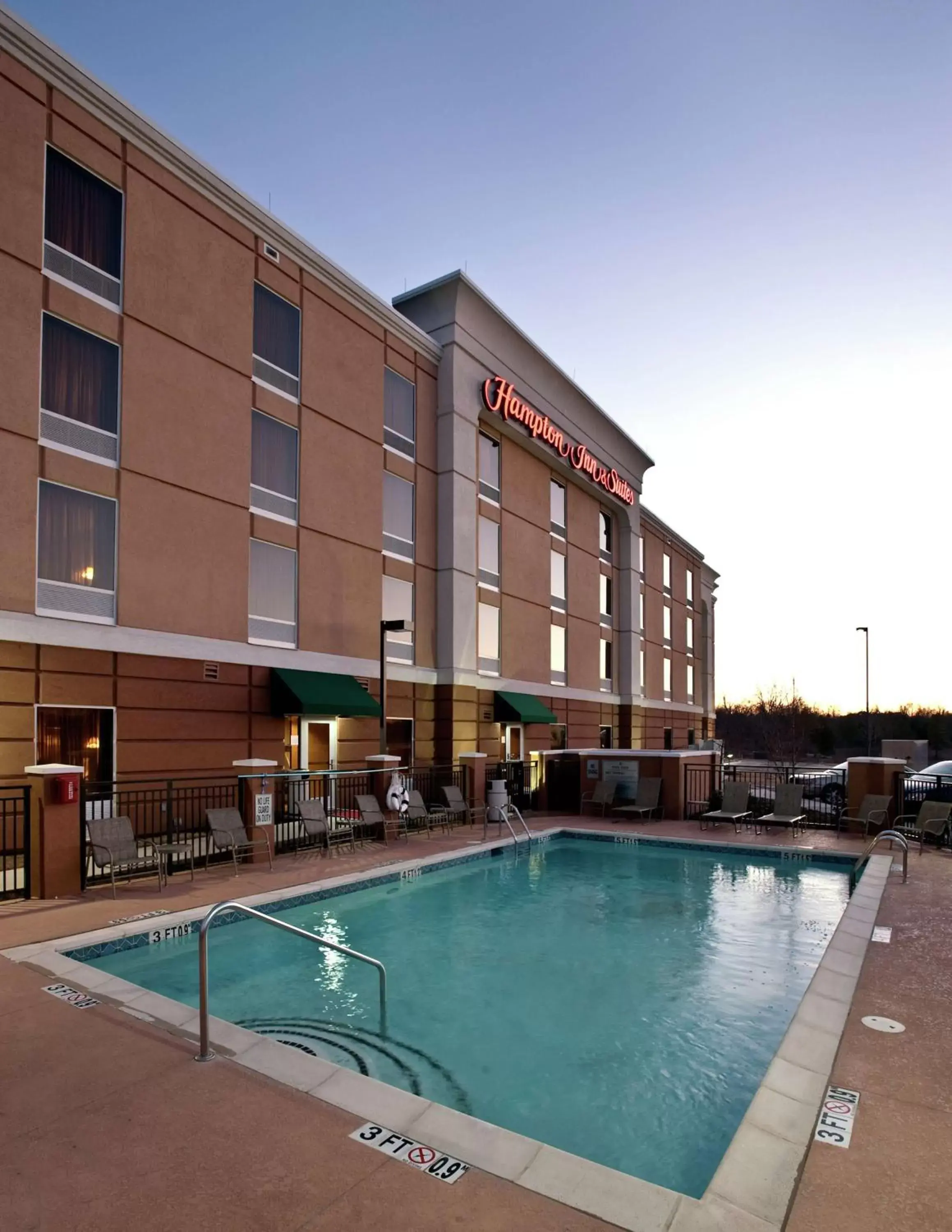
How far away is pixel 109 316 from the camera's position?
48.4ft

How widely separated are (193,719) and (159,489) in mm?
4698

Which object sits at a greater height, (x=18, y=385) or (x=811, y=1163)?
(x=18, y=385)

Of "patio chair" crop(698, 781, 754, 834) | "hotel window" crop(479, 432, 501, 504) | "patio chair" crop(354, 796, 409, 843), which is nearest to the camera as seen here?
"patio chair" crop(354, 796, 409, 843)

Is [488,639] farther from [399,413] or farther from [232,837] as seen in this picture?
[232,837]

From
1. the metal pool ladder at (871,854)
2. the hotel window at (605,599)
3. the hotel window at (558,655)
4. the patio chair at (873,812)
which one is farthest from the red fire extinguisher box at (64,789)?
the hotel window at (605,599)

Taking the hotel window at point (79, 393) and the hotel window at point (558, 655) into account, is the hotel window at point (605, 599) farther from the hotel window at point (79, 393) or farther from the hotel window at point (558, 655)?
the hotel window at point (79, 393)

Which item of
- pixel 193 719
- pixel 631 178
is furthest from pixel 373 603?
pixel 631 178

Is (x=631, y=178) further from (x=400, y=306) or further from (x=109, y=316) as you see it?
(x=400, y=306)

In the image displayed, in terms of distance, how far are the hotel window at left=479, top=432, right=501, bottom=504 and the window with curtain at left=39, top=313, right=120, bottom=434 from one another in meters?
12.6

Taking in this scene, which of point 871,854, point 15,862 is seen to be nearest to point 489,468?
point 871,854

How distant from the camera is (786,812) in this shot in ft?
56.9

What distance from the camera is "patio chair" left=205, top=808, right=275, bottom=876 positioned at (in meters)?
12.0

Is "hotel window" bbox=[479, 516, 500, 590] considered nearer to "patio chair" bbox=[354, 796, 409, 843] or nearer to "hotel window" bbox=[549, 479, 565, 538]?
"hotel window" bbox=[549, 479, 565, 538]

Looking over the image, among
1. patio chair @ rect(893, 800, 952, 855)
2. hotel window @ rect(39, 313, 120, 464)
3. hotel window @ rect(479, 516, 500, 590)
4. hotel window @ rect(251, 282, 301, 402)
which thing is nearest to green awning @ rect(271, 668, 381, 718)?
hotel window @ rect(39, 313, 120, 464)
